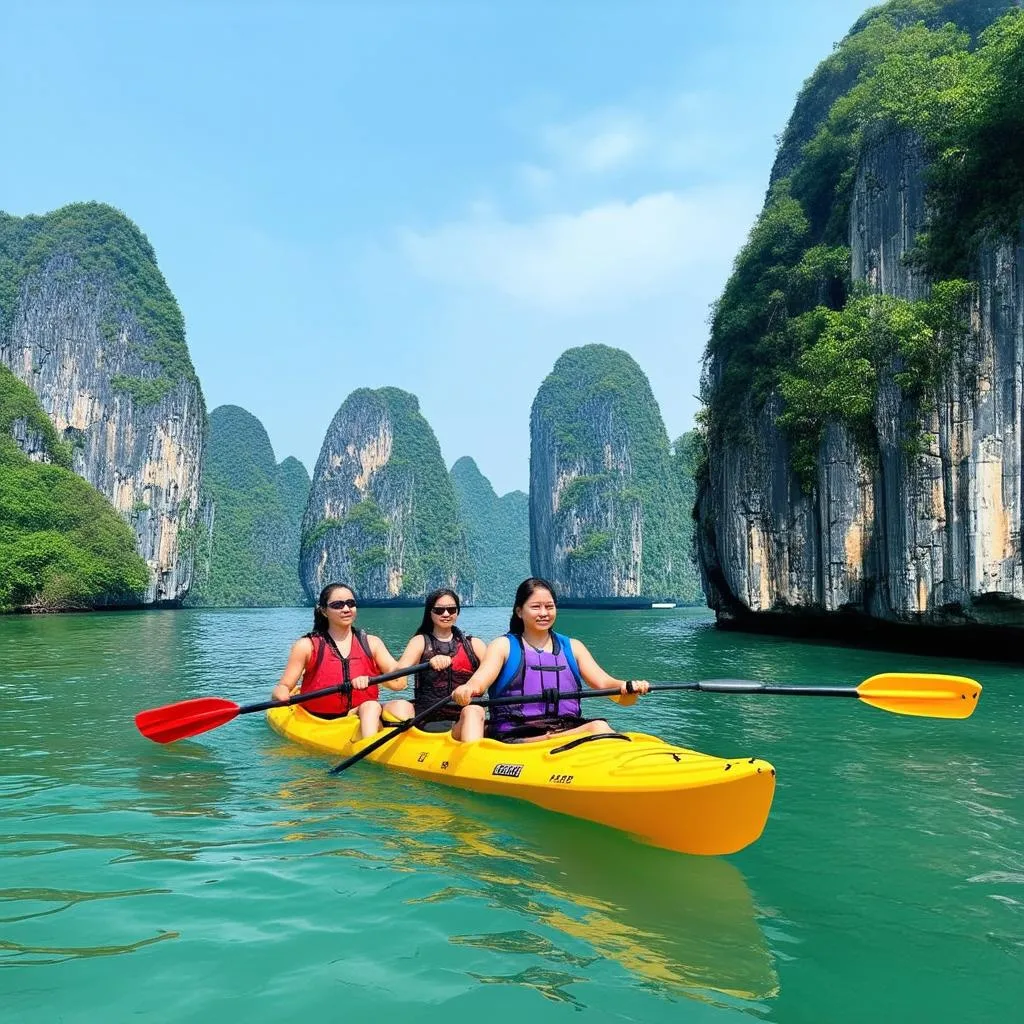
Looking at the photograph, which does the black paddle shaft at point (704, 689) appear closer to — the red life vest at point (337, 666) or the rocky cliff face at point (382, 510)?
the red life vest at point (337, 666)

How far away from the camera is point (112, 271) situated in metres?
63.7

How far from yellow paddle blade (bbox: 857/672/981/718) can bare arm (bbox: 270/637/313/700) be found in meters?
3.86

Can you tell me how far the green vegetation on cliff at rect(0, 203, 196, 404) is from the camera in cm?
6222

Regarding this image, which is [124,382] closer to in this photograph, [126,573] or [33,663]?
[126,573]

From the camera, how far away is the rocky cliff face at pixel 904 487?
12.7m

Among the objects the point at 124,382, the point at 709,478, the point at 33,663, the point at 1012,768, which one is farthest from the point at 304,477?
the point at 1012,768

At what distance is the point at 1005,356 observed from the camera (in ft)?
42.2

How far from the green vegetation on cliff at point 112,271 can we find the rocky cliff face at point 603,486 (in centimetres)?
4006

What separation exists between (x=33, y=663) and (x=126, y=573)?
27801 millimetres

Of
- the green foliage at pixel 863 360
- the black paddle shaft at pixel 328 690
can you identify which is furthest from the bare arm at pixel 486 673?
the green foliage at pixel 863 360

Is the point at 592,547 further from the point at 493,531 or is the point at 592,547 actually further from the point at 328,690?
the point at 328,690

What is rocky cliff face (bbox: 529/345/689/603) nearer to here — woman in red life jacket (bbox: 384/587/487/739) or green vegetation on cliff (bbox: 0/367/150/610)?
green vegetation on cliff (bbox: 0/367/150/610)

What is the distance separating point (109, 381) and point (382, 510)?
39.7 m

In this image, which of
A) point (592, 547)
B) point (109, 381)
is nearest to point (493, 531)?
point (592, 547)
